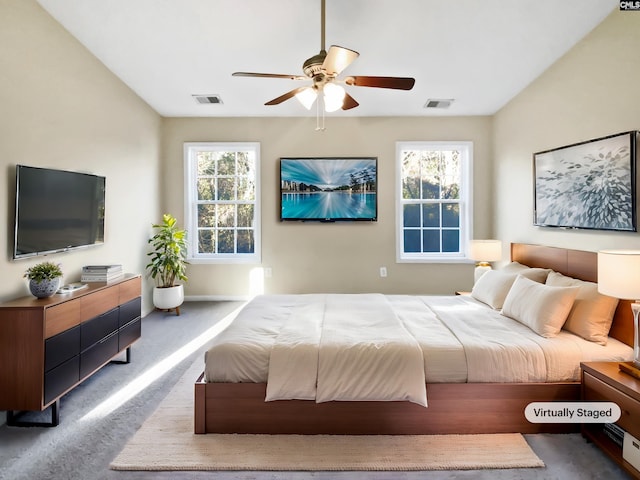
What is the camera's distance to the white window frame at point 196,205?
4.93 metres

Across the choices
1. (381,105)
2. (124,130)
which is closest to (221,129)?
(124,130)

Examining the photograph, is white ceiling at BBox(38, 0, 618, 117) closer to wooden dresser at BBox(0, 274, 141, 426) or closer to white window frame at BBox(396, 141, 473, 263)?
white window frame at BBox(396, 141, 473, 263)

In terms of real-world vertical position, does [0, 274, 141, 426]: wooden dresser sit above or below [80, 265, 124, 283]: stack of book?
below

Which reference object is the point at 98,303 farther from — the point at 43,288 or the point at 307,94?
the point at 307,94

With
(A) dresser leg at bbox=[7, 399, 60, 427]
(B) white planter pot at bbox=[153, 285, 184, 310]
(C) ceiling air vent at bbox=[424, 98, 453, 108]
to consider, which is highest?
(C) ceiling air vent at bbox=[424, 98, 453, 108]

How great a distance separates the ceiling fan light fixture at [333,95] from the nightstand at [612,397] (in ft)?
7.51

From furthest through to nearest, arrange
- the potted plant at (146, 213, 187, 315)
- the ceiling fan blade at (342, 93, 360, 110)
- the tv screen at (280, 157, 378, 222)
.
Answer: the tv screen at (280, 157, 378, 222)
the potted plant at (146, 213, 187, 315)
the ceiling fan blade at (342, 93, 360, 110)

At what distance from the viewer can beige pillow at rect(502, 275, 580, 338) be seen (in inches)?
89.6

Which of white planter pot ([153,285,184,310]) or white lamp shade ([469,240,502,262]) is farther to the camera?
white planter pot ([153,285,184,310])

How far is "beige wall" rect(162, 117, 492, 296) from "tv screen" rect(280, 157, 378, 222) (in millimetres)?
113

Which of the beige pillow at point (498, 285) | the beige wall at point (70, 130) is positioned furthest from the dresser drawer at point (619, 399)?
the beige wall at point (70, 130)

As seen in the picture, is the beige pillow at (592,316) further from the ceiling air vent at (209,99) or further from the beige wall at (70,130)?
the ceiling air vent at (209,99)

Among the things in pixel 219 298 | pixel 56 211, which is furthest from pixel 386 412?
pixel 219 298

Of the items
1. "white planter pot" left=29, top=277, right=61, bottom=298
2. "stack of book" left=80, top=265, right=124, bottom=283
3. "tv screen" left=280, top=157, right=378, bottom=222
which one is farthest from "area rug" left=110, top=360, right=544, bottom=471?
"tv screen" left=280, top=157, right=378, bottom=222
